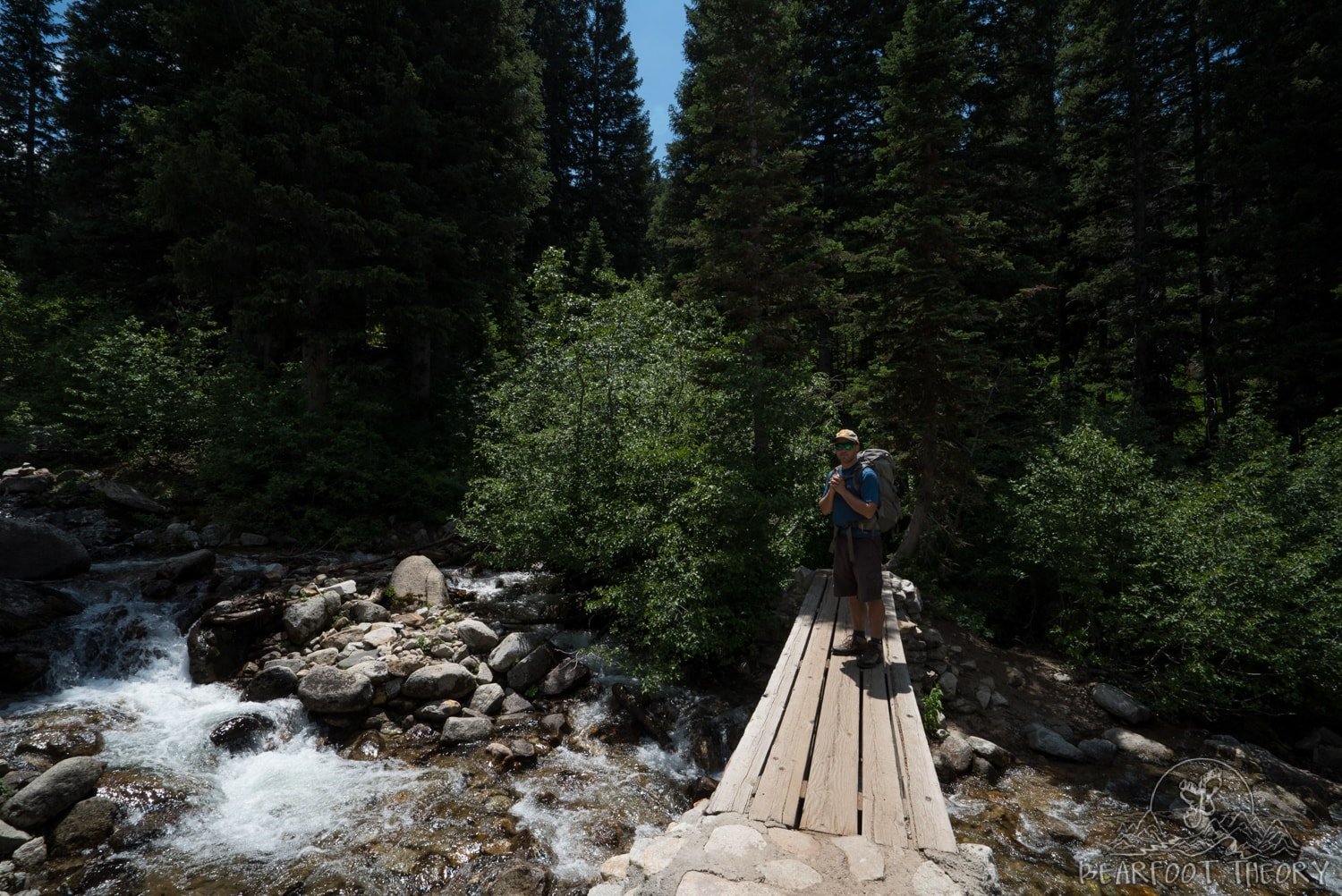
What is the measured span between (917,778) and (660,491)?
16.3 ft

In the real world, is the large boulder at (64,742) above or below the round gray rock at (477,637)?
below

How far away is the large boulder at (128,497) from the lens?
11.1 meters

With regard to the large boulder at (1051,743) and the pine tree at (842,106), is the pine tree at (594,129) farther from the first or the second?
the large boulder at (1051,743)

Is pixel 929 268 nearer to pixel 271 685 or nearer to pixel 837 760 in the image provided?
pixel 837 760

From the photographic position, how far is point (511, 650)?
8234mm

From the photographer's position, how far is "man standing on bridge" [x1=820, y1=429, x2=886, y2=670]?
17.6ft

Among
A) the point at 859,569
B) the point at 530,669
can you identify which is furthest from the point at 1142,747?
the point at 530,669

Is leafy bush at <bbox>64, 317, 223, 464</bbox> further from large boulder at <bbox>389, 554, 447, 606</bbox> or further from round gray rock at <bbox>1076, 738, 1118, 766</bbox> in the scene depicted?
round gray rock at <bbox>1076, 738, 1118, 766</bbox>

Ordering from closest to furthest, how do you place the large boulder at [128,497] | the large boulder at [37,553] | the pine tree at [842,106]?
the large boulder at [37,553] → the large boulder at [128,497] → the pine tree at [842,106]

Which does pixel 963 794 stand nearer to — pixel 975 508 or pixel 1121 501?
pixel 1121 501

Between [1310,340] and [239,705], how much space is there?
20.5 meters

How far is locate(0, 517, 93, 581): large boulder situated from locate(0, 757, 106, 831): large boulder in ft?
15.5

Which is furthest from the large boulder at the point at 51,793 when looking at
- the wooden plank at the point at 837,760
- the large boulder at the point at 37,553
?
the wooden plank at the point at 837,760

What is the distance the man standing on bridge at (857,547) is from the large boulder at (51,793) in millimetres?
7295
